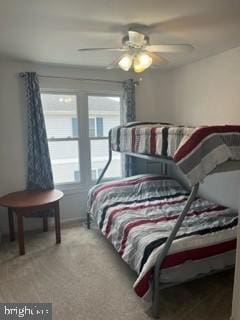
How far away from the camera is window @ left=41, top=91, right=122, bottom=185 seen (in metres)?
3.55

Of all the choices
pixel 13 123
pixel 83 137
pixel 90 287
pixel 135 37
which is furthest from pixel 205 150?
pixel 13 123

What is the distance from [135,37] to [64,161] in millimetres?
2175

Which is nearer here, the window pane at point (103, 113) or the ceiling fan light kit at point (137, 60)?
the ceiling fan light kit at point (137, 60)

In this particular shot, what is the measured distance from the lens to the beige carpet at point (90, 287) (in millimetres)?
1949

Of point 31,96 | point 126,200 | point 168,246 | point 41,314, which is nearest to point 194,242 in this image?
point 168,246

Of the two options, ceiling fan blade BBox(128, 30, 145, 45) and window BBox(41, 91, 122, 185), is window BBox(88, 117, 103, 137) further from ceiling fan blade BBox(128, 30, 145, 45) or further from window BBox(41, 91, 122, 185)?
ceiling fan blade BBox(128, 30, 145, 45)

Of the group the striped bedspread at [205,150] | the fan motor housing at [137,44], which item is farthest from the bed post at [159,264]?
the fan motor housing at [137,44]

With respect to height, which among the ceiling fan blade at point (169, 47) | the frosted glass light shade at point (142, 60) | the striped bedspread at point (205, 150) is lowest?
the striped bedspread at point (205, 150)

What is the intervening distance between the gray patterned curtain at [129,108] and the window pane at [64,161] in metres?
0.77

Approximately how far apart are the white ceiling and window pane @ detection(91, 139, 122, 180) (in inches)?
56.4

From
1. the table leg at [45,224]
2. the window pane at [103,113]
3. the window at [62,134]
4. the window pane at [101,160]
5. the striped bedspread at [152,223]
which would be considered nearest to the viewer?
the striped bedspread at [152,223]

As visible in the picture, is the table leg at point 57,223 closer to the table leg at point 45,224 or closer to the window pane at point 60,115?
the table leg at point 45,224

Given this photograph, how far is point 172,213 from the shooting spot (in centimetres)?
262

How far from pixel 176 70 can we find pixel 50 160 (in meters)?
2.31
